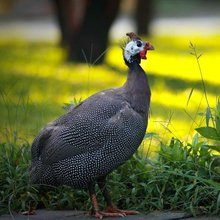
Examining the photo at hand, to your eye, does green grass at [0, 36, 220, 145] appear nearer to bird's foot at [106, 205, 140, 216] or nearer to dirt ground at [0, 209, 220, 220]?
dirt ground at [0, 209, 220, 220]

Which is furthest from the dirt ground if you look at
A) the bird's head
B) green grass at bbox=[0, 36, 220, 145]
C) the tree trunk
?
the tree trunk

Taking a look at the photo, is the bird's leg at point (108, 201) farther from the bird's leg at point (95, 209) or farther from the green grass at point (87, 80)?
the green grass at point (87, 80)

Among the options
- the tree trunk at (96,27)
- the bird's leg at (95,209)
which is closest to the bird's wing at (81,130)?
Answer: the bird's leg at (95,209)

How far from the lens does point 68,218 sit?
6281 millimetres

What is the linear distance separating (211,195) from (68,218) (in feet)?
2.90

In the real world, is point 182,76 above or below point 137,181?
below

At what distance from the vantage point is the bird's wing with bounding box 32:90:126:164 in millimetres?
6203

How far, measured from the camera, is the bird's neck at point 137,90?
630 centimetres

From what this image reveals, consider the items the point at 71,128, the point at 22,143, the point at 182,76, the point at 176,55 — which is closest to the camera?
the point at 71,128

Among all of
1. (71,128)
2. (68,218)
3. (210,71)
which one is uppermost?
(71,128)

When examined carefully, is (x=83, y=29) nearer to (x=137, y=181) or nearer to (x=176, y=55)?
(x=176, y=55)

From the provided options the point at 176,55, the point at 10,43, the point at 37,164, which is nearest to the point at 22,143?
the point at 37,164

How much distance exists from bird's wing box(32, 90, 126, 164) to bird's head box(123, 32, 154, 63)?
29 cm

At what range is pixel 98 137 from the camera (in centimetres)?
619
